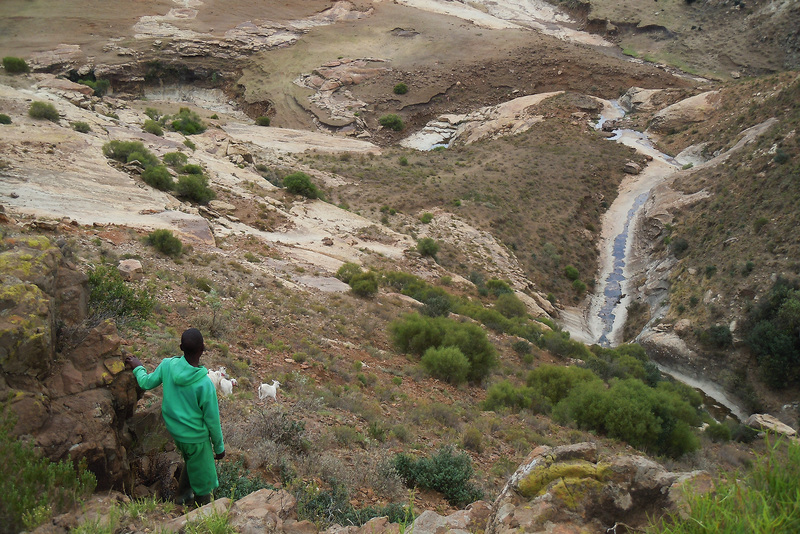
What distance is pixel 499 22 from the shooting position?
204 ft

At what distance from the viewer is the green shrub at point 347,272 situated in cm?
1621

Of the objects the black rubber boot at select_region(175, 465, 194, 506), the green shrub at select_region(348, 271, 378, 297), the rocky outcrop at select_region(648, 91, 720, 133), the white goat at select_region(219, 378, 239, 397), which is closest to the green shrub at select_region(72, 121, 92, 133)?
the green shrub at select_region(348, 271, 378, 297)

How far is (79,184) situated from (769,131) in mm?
34164

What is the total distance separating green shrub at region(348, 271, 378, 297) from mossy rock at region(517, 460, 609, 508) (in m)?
11.4

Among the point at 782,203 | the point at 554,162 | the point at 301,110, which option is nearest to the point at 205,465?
the point at 782,203

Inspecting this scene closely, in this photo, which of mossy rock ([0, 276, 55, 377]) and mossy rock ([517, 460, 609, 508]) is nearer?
mossy rock ([0, 276, 55, 377])

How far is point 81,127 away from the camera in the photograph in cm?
1948

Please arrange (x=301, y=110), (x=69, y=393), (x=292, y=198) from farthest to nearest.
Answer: (x=301, y=110)
(x=292, y=198)
(x=69, y=393)

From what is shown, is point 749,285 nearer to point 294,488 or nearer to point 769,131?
point 769,131

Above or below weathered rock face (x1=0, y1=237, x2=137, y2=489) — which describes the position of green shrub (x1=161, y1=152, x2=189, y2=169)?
below

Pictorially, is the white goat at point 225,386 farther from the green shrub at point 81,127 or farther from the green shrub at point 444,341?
the green shrub at point 81,127

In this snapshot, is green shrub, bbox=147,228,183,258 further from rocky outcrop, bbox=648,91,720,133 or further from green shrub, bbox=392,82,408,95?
rocky outcrop, bbox=648,91,720,133

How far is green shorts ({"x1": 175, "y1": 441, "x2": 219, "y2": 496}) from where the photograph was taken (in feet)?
12.8

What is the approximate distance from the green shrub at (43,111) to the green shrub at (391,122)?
26.7 metres
